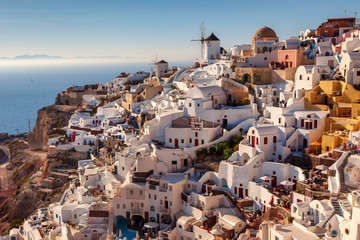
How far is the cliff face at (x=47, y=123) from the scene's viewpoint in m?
62.2

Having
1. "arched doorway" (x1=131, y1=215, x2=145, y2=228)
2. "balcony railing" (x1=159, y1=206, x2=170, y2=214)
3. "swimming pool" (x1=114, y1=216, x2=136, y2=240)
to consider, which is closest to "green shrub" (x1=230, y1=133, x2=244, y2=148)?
"balcony railing" (x1=159, y1=206, x2=170, y2=214)

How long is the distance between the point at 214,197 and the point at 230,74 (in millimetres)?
17183

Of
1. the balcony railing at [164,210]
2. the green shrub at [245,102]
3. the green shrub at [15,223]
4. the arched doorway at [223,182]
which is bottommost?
the green shrub at [15,223]

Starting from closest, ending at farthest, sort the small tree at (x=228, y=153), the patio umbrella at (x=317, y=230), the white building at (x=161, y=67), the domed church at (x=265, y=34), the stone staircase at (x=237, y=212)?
1. the patio umbrella at (x=317, y=230)
2. the stone staircase at (x=237, y=212)
3. the small tree at (x=228, y=153)
4. the domed church at (x=265, y=34)
5. the white building at (x=161, y=67)

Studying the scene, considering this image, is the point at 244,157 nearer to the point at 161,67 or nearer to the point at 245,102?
the point at 245,102

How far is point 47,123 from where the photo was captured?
6334 centimetres

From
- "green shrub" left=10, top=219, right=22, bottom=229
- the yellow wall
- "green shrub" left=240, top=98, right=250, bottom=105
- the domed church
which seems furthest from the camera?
the domed church

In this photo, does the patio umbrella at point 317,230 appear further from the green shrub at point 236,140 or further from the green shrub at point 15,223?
the green shrub at point 15,223

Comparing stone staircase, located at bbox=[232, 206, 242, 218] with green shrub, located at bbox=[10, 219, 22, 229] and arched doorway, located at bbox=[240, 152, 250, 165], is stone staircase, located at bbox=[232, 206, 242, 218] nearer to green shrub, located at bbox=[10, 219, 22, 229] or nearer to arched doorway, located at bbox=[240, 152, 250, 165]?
arched doorway, located at bbox=[240, 152, 250, 165]

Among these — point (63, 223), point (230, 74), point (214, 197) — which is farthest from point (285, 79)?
point (63, 223)

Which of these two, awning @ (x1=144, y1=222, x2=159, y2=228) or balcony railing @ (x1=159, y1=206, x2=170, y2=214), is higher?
balcony railing @ (x1=159, y1=206, x2=170, y2=214)

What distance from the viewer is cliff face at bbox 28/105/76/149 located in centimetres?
6222

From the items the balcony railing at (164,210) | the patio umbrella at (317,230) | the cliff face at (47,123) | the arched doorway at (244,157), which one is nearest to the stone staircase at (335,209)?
the patio umbrella at (317,230)

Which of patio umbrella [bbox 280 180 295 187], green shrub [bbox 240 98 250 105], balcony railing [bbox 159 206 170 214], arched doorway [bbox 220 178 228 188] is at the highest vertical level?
green shrub [bbox 240 98 250 105]
